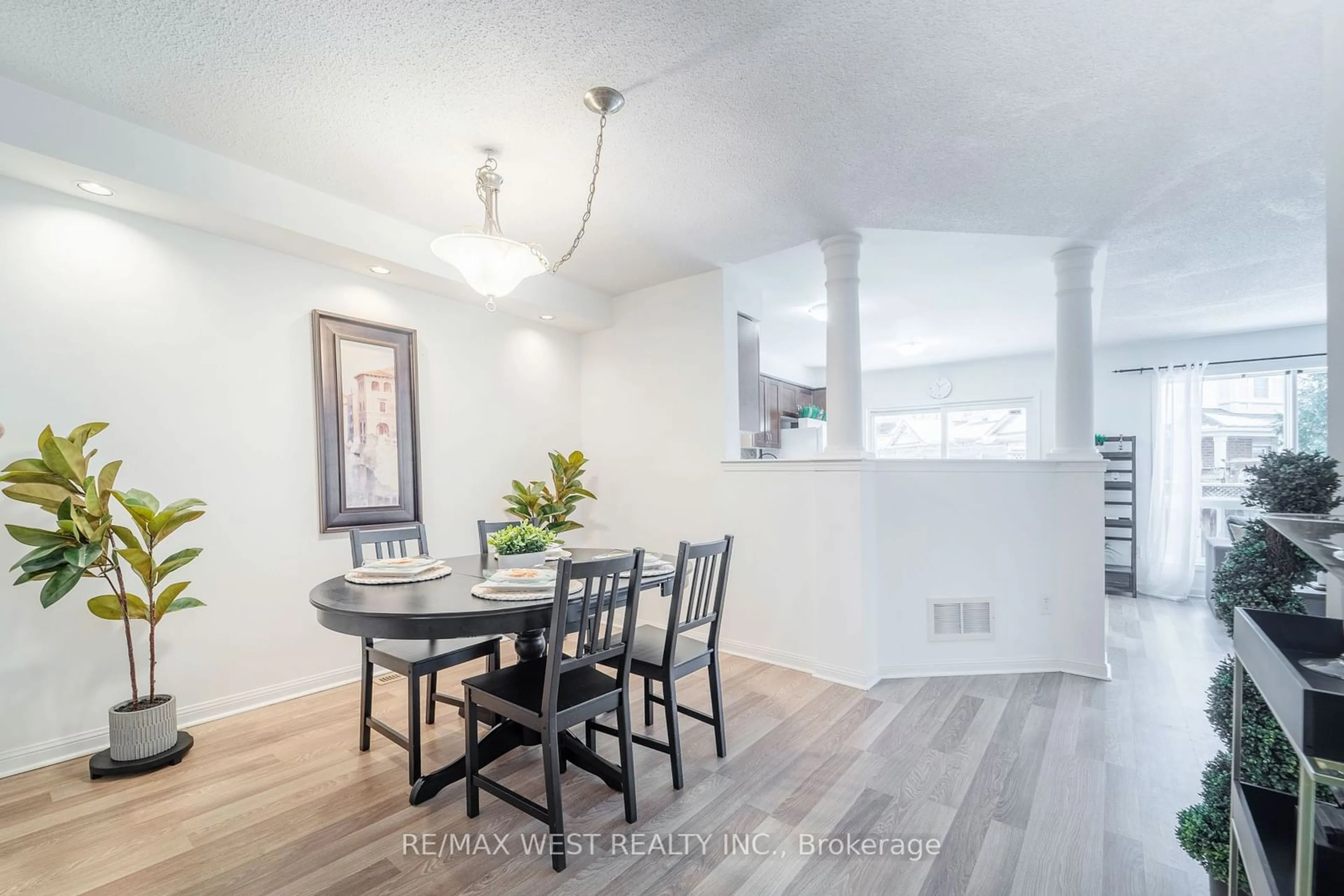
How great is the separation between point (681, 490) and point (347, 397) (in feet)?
7.15

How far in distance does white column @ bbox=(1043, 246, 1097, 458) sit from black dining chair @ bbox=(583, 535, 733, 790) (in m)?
1.62

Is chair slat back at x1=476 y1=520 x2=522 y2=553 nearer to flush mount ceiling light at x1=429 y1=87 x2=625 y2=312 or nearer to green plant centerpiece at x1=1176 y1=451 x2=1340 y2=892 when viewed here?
flush mount ceiling light at x1=429 y1=87 x2=625 y2=312

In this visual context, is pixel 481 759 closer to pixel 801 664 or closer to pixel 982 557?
pixel 801 664

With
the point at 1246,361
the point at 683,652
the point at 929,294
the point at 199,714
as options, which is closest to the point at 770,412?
the point at 929,294

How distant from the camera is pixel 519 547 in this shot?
242 centimetres

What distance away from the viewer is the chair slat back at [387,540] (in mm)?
2645

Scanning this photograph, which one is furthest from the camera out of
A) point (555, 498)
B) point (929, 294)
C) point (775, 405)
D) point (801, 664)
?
point (775, 405)

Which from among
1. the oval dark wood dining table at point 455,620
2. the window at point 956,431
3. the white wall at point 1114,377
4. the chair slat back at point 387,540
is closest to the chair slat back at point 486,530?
the chair slat back at point 387,540

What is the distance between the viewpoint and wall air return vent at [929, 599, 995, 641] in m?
3.45

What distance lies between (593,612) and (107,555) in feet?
6.87

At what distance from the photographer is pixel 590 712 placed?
76.0 inches

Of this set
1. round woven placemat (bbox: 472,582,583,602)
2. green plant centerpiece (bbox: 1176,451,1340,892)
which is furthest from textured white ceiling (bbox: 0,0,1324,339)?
round woven placemat (bbox: 472,582,583,602)

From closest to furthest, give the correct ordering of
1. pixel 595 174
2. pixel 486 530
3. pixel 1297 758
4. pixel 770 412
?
pixel 1297 758 < pixel 595 174 < pixel 486 530 < pixel 770 412

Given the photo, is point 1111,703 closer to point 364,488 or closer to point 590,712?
point 590,712
